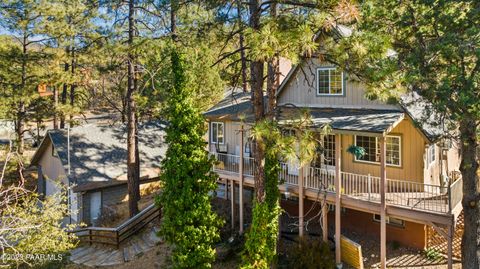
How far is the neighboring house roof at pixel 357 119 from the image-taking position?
12.5m

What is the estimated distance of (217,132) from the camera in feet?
67.3

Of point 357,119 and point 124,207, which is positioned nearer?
point 357,119

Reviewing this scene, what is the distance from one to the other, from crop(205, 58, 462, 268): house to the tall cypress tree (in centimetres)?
168

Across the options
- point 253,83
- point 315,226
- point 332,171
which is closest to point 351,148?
point 332,171

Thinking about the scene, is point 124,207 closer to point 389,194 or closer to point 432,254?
point 389,194

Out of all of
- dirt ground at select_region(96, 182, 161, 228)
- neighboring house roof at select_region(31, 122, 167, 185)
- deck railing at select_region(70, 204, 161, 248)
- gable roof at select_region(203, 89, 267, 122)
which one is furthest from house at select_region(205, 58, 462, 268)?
neighboring house roof at select_region(31, 122, 167, 185)

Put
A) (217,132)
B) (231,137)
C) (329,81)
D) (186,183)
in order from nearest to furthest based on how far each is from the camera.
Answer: (186,183) → (329,81) → (231,137) → (217,132)

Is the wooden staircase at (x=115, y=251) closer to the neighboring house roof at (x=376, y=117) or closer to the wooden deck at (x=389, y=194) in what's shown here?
the wooden deck at (x=389, y=194)

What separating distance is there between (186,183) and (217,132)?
8139mm

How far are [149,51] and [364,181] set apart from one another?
36.8 feet

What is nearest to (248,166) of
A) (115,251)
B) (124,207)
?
(115,251)

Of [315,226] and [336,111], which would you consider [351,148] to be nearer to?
[336,111]

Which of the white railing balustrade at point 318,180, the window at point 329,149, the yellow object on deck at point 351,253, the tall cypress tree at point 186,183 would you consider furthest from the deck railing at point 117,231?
the yellow object on deck at point 351,253

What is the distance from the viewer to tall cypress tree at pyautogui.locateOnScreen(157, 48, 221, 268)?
12.5m
